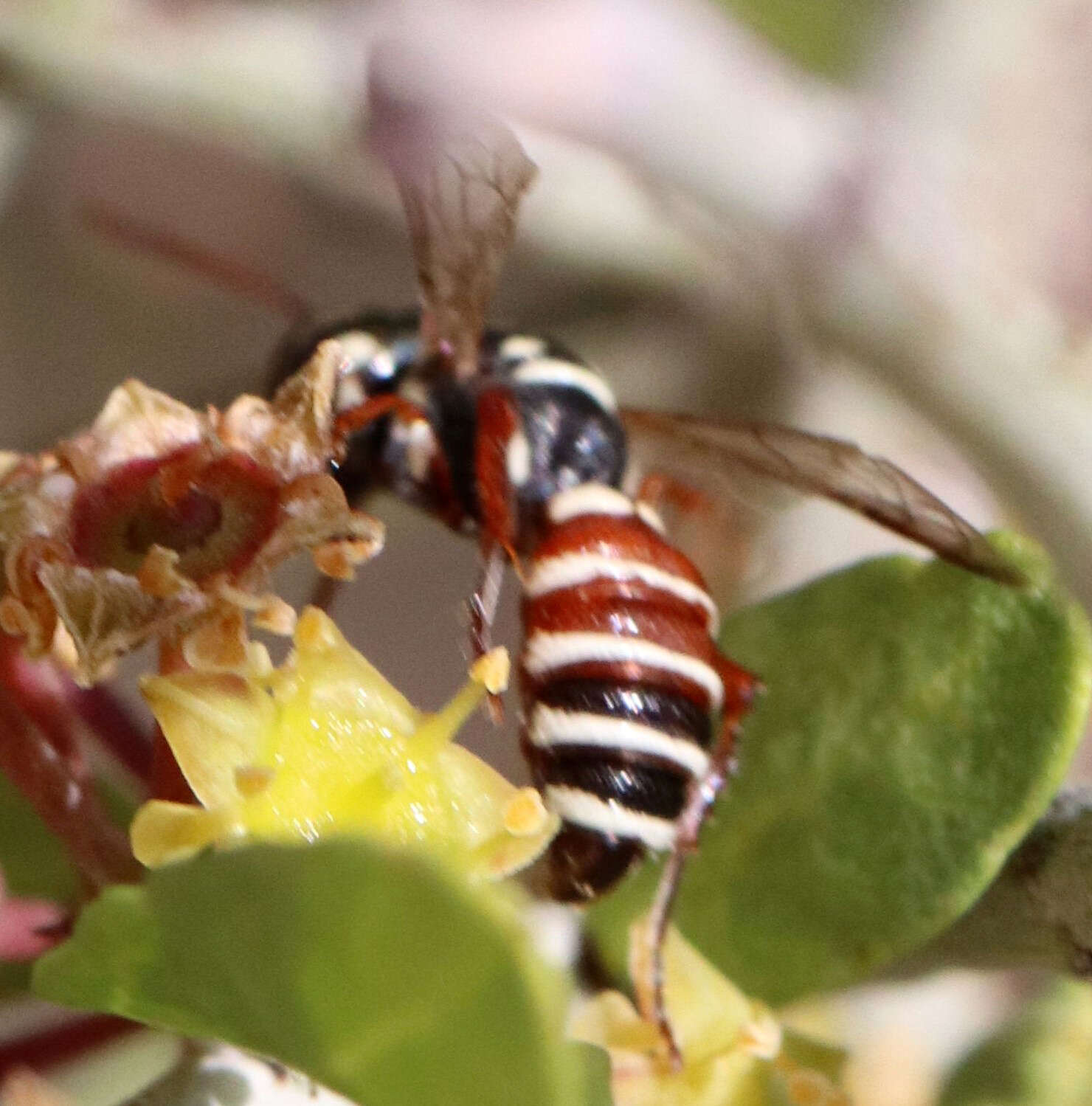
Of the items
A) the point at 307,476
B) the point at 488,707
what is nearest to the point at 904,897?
the point at 488,707

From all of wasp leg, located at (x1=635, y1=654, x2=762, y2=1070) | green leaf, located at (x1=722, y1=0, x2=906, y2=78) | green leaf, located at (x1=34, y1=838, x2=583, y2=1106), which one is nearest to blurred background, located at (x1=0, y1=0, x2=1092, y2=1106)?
green leaf, located at (x1=722, y1=0, x2=906, y2=78)

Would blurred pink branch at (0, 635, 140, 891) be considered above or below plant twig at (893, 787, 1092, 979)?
below

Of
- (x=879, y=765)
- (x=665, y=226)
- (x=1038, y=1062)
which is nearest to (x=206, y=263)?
(x=665, y=226)

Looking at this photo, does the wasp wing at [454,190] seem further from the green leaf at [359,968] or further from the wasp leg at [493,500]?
the green leaf at [359,968]

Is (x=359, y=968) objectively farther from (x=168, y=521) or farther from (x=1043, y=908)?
(x=1043, y=908)

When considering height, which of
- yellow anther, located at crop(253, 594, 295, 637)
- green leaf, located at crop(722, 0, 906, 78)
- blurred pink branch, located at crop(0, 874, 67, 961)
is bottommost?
blurred pink branch, located at crop(0, 874, 67, 961)

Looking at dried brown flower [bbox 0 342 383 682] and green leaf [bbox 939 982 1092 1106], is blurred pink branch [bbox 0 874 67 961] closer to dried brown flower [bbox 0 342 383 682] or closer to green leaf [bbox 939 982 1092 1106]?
dried brown flower [bbox 0 342 383 682]

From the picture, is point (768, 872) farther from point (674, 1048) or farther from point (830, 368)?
point (830, 368)
